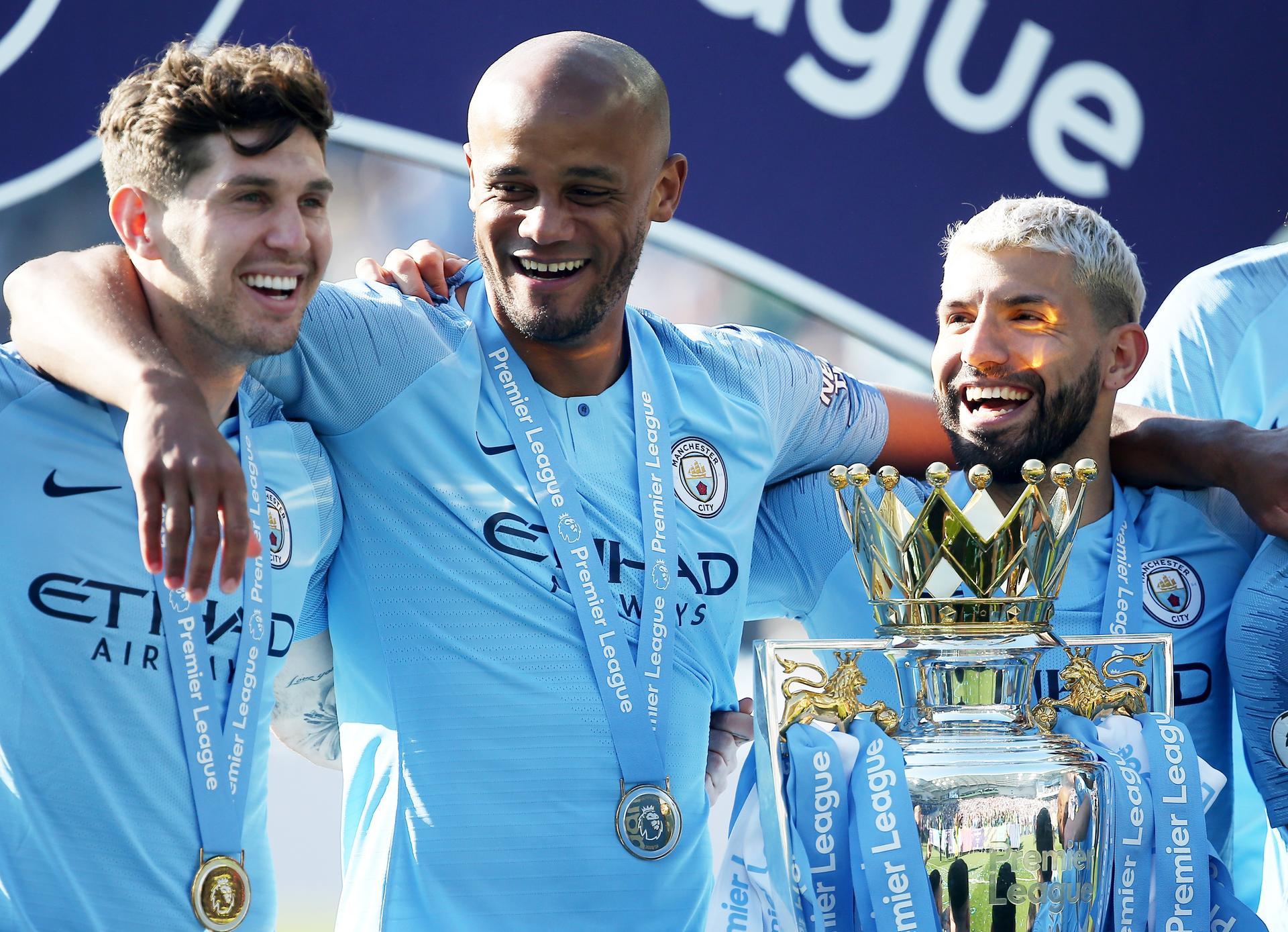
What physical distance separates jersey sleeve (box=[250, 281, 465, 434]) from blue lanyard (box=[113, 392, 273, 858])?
0.09 metres

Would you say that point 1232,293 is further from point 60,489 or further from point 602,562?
point 60,489

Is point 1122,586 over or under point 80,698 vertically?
over

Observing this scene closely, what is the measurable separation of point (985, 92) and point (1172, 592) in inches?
63.0

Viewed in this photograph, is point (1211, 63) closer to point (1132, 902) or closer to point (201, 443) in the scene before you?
point (1132, 902)

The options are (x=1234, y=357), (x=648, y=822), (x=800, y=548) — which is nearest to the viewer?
(x=648, y=822)

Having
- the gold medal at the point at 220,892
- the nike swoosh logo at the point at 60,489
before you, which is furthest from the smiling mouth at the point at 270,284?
the gold medal at the point at 220,892

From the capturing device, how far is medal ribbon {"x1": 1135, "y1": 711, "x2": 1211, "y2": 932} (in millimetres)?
1476

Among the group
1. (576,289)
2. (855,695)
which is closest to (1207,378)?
(576,289)

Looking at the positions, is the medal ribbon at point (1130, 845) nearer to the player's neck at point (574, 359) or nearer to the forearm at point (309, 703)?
the player's neck at point (574, 359)

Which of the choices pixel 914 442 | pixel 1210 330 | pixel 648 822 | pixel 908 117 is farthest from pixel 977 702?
pixel 908 117

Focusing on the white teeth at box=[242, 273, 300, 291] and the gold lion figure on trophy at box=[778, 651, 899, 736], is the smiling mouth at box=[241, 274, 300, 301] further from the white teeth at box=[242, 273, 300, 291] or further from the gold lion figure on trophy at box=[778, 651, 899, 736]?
the gold lion figure on trophy at box=[778, 651, 899, 736]

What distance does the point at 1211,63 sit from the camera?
11.0ft

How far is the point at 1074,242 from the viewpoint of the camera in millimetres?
2123

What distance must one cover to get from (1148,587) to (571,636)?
848mm
